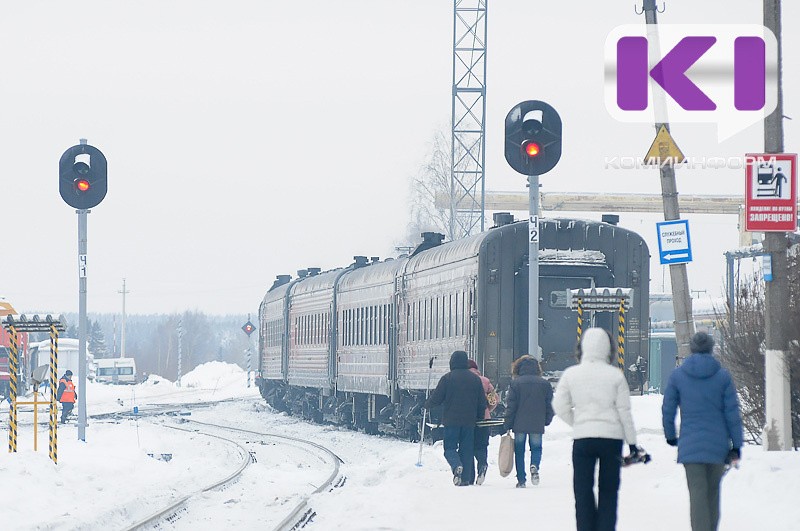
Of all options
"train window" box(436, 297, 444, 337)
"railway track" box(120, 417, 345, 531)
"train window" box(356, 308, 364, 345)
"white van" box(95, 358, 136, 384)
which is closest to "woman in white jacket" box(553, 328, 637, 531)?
"railway track" box(120, 417, 345, 531)

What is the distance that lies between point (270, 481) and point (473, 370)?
4.86 metres

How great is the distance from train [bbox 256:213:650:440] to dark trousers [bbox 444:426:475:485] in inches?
46.8

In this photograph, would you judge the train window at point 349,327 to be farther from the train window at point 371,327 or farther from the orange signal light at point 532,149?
the orange signal light at point 532,149

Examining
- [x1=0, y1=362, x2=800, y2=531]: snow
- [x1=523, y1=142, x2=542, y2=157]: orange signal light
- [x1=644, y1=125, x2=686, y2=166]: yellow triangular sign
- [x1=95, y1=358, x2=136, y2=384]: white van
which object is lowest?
[x1=95, y1=358, x2=136, y2=384]: white van

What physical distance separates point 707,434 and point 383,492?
659 centimetres

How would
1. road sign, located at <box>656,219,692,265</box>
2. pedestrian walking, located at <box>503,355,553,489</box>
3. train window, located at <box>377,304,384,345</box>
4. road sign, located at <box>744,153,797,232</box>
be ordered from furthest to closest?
train window, located at <box>377,304,384,345</box>
road sign, located at <box>656,219,692,265</box>
pedestrian walking, located at <box>503,355,553,489</box>
road sign, located at <box>744,153,797,232</box>

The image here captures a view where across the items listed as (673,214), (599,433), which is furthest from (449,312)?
(599,433)

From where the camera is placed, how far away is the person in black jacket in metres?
17.0

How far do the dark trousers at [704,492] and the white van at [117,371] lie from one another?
302 ft

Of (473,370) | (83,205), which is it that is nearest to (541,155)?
(473,370)

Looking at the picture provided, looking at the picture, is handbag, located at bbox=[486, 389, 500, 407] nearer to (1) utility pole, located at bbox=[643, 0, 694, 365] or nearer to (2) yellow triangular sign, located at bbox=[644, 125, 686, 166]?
(1) utility pole, located at bbox=[643, 0, 694, 365]

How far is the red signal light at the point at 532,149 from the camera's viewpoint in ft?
55.4

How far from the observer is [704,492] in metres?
10.6

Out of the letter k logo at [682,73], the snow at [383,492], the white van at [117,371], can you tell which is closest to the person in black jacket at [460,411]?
the snow at [383,492]
